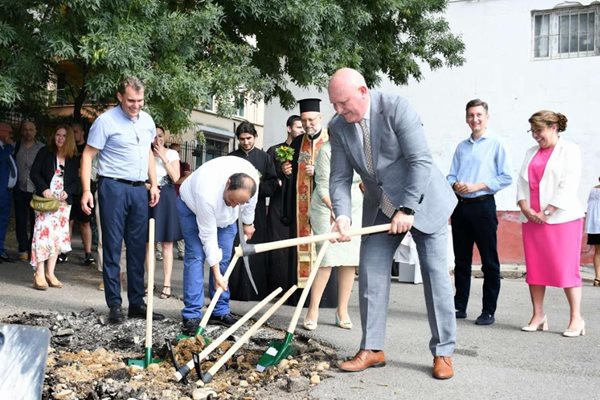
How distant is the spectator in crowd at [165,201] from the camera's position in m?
7.97

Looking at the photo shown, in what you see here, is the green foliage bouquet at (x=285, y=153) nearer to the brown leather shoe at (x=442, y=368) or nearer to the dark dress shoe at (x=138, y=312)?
the dark dress shoe at (x=138, y=312)

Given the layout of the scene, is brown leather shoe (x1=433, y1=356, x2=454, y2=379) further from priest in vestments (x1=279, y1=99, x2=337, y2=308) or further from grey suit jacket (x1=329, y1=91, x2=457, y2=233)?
priest in vestments (x1=279, y1=99, x2=337, y2=308)

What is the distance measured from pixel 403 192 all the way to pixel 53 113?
9782mm

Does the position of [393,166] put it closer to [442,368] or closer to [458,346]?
[442,368]

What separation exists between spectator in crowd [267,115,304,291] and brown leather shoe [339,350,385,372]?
110 inches

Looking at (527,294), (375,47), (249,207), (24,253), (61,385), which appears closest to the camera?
(61,385)

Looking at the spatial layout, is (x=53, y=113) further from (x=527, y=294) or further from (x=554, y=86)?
(x=554, y=86)

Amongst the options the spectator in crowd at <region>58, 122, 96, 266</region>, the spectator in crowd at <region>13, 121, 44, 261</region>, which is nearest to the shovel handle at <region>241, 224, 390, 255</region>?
the spectator in crowd at <region>58, 122, 96, 266</region>

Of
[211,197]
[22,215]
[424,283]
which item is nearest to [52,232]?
[22,215]

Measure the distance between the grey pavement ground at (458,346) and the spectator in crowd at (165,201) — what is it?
23.5 inches

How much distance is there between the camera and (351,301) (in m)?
7.93

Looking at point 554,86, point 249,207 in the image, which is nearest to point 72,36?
point 249,207

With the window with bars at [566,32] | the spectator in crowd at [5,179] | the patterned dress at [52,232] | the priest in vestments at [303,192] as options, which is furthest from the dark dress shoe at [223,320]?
the window with bars at [566,32]

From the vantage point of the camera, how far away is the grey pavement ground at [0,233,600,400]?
423 cm
